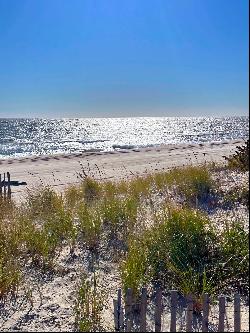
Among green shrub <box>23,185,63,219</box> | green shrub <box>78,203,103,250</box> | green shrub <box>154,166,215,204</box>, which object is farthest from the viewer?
green shrub <box>154,166,215,204</box>

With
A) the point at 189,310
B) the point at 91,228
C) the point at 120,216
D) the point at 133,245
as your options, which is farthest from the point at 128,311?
the point at 120,216

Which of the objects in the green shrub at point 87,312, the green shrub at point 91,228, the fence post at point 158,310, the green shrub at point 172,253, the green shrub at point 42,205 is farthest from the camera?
the green shrub at point 42,205

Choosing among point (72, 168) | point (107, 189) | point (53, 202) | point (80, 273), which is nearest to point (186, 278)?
point (80, 273)

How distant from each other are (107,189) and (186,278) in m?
5.94

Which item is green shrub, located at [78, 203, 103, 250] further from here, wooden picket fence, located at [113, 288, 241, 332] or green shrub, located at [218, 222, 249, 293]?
wooden picket fence, located at [113, 288, 241, 332]

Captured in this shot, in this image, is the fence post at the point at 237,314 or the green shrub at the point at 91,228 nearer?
the fence post at the point at 237,314

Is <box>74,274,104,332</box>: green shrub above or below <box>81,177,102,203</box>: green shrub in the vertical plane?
below

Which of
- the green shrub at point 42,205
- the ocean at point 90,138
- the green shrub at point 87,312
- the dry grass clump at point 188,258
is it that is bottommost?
the green shrub at point 87,312

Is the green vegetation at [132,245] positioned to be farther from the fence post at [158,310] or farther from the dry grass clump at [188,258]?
the fence post at [158,310]

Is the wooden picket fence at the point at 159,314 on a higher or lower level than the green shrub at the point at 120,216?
lower

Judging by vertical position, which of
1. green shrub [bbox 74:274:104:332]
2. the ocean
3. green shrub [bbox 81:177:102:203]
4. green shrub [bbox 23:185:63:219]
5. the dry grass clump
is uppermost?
the ocean

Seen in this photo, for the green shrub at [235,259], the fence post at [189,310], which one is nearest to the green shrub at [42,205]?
the green shrub at [235,259]

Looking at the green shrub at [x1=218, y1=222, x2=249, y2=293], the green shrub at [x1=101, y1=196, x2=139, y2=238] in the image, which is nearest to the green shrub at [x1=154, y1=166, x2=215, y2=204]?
the green shrub at [x1=101, y1=196, x2=139, y2=238]

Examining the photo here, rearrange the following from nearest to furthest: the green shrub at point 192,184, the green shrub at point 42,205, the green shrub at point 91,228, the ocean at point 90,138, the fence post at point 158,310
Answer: the fence post at point 158,310, the green shrub at point 91,228, the green shrub at point 42,205, the green shrub at point 192,184, the ocean at point 90,138
